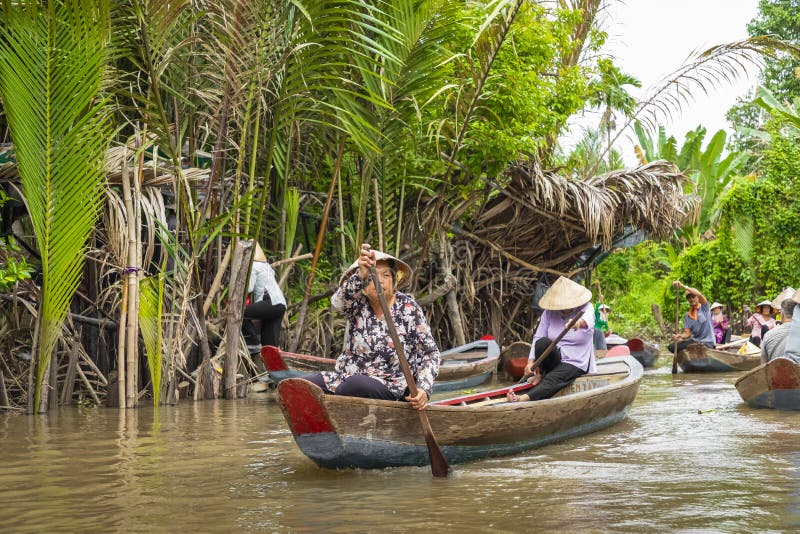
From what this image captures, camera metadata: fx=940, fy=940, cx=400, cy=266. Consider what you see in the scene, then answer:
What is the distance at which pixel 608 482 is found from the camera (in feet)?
16.2

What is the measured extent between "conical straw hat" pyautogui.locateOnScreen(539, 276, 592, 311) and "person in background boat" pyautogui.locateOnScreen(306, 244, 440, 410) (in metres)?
2.28

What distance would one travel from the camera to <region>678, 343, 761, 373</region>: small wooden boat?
1314 cm

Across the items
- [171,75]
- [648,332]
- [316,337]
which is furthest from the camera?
[648,332]

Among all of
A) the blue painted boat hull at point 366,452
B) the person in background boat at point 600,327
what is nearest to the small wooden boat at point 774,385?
the blue painted boat hull at point 366,452

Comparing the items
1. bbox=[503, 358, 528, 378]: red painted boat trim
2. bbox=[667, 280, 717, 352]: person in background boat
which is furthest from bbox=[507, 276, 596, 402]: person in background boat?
bbox=[667, 280, 717, 352]: person in background boat

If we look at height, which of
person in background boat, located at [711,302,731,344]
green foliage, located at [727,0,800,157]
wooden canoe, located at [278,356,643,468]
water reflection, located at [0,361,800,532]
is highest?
green foliage, located at [727,0,800,157]

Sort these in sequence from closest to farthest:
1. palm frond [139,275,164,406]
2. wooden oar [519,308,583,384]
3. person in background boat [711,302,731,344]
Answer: wooden oar [519,308,583,384] < palm frond [139,275,164,406] < person in background boat [711,302,731,344]

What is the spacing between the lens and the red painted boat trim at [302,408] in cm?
484

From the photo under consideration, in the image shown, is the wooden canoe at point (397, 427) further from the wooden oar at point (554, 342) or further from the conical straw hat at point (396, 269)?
the wooden oar at point (554, 342)

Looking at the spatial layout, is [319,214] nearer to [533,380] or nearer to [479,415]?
[533,380]

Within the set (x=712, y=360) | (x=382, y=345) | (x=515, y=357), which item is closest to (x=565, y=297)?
(x=382, y=345)

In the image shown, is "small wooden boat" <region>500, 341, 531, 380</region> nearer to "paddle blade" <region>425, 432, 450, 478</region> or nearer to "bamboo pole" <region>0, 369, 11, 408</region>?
"bamboo pole" <region>0, 369, 11, 408</region>

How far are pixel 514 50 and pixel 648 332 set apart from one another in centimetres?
1550

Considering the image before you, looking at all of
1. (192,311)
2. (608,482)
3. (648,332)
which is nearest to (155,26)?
(192,311)
